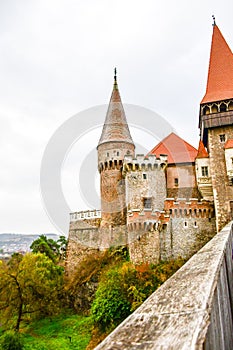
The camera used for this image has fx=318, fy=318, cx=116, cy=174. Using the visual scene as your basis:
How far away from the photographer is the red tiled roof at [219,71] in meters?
22.7

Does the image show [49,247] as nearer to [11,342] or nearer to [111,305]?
[11,342]

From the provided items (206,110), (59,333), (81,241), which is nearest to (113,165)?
(81,241)

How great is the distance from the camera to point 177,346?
1.24m

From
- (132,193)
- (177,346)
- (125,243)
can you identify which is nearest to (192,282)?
(177,346)

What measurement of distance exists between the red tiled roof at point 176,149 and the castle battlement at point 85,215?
680 cm

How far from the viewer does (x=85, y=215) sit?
26.7 m

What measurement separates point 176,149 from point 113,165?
5.08 m

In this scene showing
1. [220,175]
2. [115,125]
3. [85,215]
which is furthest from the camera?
[85,215]

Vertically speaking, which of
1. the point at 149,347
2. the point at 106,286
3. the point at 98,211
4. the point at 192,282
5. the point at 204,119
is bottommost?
the point at 106,286

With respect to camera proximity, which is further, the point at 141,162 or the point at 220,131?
the point at 141,162

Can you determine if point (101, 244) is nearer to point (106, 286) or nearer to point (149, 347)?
point (106, 286)

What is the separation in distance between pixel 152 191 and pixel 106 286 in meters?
7.12

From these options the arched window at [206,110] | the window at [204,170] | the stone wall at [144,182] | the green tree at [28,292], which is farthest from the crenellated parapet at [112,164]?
the green tree at [28,292]

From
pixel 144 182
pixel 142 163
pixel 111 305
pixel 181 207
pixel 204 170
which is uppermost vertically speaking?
pixel 142 163
